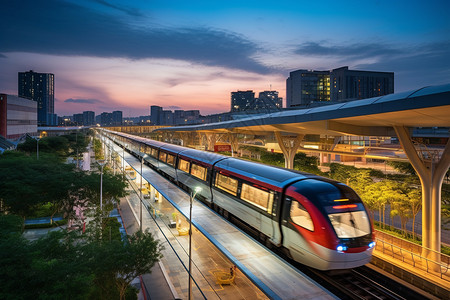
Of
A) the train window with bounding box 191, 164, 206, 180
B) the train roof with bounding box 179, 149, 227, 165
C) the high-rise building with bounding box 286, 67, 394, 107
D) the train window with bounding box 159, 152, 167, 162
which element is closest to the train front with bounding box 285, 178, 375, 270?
the train roof with bounding box 179, 149, 227, 165

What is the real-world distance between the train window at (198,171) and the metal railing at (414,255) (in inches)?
429

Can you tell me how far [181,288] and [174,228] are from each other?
7.21 m

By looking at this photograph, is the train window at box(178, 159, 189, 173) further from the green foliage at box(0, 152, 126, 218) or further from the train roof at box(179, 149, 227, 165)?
the green foliage at box(0, 152, 126, 218)

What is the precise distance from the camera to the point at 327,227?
32.5 feet

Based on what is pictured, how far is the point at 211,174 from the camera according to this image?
18562 mm

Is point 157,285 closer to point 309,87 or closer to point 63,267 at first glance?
point 63,267

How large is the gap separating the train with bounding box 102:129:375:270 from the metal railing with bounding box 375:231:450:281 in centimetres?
546

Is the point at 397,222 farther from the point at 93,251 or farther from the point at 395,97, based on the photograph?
the point at 93,251

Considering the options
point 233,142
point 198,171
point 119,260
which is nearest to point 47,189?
point 198,171

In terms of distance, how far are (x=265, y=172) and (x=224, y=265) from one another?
21.8 feet

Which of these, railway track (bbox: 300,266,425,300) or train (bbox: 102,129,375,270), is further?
railway track (bbox: 300,266,425,300)

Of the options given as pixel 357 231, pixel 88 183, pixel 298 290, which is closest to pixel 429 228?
pixel 357 231

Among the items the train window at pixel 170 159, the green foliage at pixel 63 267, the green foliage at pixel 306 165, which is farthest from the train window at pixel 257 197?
the green foliage at pixel 306 165

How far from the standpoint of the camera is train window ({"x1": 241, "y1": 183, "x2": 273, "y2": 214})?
12.5 metres
